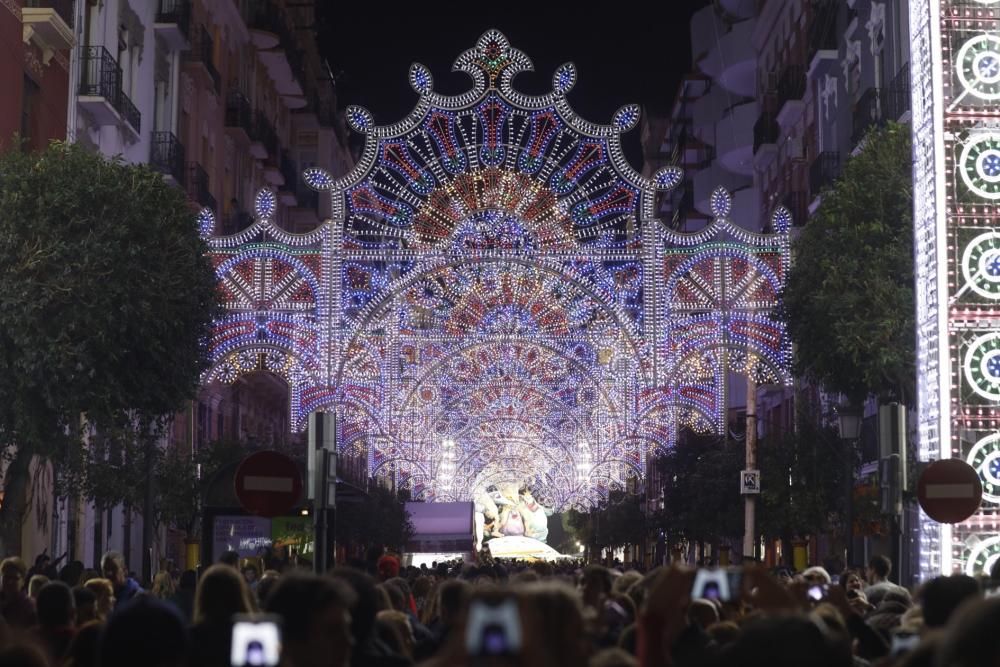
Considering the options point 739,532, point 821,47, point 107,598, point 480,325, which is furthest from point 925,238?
point 739,532

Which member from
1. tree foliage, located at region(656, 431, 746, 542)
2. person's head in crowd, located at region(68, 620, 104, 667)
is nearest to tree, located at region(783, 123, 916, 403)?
person's head in crowd, located at region(68, 620, 104, 667)

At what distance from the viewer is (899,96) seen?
128 ft

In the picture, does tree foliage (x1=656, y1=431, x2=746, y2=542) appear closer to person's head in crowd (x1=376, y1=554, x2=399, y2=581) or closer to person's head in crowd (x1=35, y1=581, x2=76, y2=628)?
person's head in crowd (x1=376, y1=554, x2=399, y2=581)

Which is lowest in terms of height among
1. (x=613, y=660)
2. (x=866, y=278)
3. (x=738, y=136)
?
(x=613, y=660)

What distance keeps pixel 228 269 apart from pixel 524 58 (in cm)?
655

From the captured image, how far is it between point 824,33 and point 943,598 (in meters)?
41.6

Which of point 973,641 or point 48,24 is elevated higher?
point 48,24

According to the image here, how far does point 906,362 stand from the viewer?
27.7 meters

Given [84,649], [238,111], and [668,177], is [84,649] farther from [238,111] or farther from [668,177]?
[238,111]

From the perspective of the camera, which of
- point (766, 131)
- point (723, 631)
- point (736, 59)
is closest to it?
point (723, 631)

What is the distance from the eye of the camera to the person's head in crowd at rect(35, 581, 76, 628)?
1060 cm

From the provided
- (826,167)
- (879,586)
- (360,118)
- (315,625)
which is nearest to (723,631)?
(315,625)

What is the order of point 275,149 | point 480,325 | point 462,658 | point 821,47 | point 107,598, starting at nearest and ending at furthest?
1. point 462,658
2. point 107,598
3. point 480,325
4. point 821,47
5. point 275,149

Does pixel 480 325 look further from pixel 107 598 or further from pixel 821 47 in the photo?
pixel 107 598
